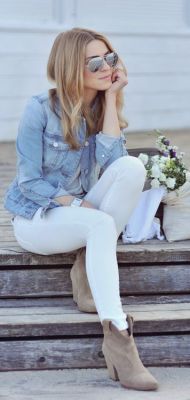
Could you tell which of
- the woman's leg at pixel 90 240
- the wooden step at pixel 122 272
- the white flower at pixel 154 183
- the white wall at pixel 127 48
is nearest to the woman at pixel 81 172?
the woman's leg at pixel 90 240

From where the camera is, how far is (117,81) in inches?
177

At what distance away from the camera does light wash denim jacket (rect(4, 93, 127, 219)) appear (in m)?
4.37

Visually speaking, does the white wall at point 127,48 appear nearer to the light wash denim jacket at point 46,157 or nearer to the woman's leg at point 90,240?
the light wash denim jacket at point 46,157

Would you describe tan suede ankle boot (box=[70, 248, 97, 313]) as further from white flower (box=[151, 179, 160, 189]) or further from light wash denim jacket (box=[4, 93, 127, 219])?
white flower (box=[151, 179, 160, 189])

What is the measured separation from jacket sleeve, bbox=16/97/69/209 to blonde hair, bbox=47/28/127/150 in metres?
0.11

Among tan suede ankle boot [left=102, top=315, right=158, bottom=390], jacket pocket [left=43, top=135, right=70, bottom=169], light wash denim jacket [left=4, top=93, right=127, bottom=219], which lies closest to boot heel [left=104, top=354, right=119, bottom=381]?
tan suede ankle boot [left=102, top=315, right=158, bottom=390]

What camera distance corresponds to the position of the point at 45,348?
171 inches

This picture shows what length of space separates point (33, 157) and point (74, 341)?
801 millimetres

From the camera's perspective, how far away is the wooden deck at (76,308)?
434 cm

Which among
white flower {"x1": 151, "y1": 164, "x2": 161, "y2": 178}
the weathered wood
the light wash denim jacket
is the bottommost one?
the weathered wood

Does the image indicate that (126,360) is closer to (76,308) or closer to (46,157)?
(76,308)

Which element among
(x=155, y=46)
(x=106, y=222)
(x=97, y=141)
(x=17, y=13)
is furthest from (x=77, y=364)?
(x=155, y=46)

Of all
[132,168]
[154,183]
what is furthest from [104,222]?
[154,183]

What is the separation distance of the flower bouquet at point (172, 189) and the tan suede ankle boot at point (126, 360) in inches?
33.0
